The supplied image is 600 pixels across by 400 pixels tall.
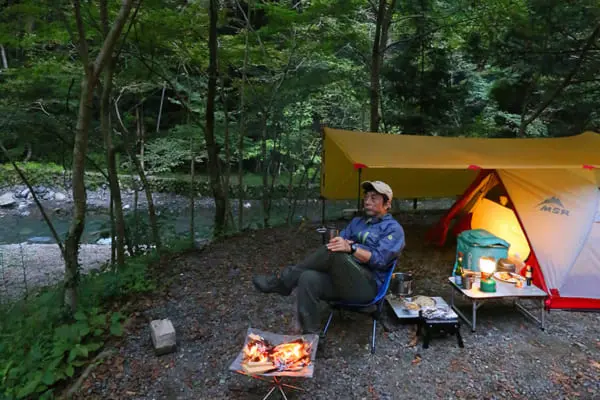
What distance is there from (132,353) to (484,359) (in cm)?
204

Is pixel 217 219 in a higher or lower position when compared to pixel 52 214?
higher

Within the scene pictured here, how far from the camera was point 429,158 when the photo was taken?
3.34 m

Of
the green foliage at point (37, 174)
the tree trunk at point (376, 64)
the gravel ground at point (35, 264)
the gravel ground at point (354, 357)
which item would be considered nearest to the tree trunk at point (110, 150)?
the gravel ground at point (354, 357)

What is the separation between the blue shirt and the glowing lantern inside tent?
57.2 inches

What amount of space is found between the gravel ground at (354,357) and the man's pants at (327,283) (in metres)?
0.31

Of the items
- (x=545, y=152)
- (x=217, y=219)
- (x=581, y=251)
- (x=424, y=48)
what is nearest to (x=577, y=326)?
(x=581, y=251)

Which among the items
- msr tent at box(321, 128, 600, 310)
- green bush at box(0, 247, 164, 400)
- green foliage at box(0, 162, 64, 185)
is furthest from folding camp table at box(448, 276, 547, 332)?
green foliage at box(0, 162, 64, 185)

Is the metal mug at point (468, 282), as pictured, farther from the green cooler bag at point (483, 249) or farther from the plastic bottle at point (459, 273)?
the green cooler bag at point (483, 249)

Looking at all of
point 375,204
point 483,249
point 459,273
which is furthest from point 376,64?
point 375,204

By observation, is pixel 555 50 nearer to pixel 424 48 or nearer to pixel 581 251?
pixel 424 48

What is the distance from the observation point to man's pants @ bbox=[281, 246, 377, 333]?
Answer: 6.70 feet

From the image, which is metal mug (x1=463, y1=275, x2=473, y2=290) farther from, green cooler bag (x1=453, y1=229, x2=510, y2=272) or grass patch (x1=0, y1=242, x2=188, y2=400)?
grass patch (x1=0, y1=242, x2=188, y2=400)

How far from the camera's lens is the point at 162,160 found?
8461mm

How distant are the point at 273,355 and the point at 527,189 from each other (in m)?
2.51
